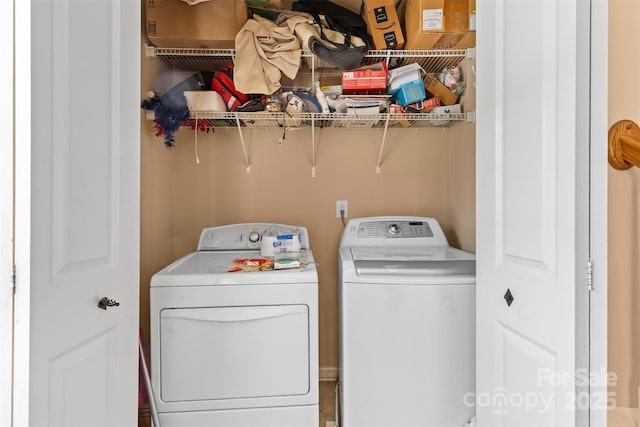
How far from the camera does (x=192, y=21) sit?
170 centimetres

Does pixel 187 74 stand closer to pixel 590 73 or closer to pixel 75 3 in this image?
pixel 75 3

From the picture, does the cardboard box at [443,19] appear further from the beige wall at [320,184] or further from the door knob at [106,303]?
the door knob at [106,303]

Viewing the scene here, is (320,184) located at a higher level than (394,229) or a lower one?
higher

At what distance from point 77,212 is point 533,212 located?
3.99 feet

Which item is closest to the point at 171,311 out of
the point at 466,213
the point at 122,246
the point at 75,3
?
the point at 122,246

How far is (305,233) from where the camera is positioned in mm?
2066

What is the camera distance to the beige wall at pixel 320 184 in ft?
7.21

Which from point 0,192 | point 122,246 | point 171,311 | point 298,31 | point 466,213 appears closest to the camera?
point 0,192

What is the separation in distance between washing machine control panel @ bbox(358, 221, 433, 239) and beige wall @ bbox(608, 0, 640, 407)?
Result: 126cm

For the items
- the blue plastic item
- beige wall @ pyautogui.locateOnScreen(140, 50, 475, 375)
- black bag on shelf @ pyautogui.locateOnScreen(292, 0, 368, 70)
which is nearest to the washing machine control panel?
beige wall @ pyautogui.locateOnScreen(140, 50, 475, 375)

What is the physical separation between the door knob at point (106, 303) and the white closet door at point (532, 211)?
1.20 m

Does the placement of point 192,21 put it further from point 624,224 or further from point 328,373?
point 328,373

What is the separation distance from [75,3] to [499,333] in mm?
1539

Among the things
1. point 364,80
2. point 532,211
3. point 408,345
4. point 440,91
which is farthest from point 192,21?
point 408,345
